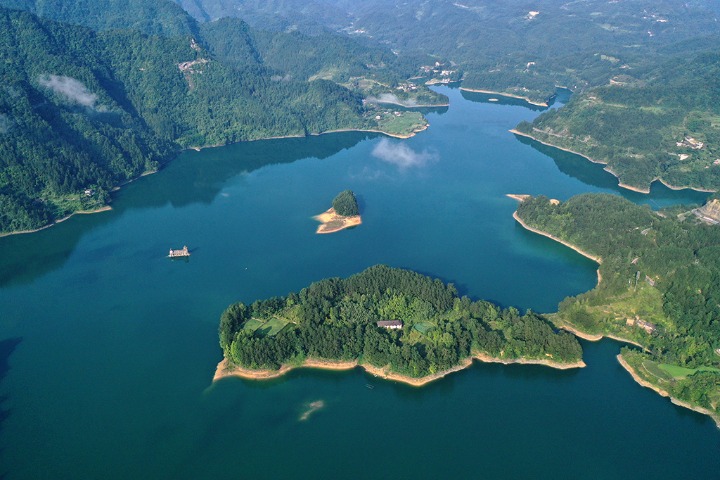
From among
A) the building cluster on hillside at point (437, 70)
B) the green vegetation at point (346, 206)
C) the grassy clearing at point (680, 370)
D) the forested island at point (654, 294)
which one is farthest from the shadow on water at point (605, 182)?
the building cluster on hillside at point (437, 70)

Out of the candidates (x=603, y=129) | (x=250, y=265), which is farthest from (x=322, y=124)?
(x=250, y=265)

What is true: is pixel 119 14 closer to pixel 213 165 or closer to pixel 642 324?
pixel 213 165

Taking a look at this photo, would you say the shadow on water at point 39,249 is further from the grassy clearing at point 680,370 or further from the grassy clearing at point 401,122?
the grassy clearing at point 401,122

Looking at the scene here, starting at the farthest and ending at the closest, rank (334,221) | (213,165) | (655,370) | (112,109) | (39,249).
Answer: (112,109) < (213,165) < (334,221) < (39,249) < (655,370)

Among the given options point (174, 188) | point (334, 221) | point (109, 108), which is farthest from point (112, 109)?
point (334, 221)

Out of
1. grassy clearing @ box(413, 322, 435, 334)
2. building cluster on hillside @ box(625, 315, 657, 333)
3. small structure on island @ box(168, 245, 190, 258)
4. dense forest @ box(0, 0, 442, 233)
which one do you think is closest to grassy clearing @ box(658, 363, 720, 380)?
building cluster on hillside @ box(625, 315, 657, 333)

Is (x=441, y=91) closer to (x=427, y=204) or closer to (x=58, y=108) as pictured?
(x=427, y=204)

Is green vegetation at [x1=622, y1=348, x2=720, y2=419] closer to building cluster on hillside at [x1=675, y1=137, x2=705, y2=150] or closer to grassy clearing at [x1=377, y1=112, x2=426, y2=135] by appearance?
building cluster on hillside at [x1=675, y1=137, x2=705, y2=150]
